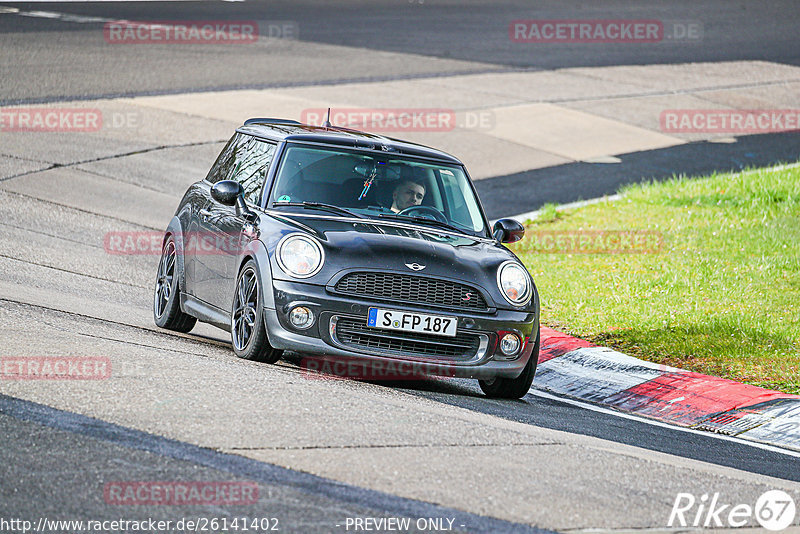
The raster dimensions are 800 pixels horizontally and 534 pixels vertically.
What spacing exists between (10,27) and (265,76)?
6451mm

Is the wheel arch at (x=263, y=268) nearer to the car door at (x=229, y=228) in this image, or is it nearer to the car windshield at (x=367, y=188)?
the car door at (x=229, y=228)

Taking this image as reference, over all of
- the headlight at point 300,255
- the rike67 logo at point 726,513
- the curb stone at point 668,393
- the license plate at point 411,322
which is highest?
the headlight at point 300,255

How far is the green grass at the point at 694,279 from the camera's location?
982 cm

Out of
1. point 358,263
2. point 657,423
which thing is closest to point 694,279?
point 657,423

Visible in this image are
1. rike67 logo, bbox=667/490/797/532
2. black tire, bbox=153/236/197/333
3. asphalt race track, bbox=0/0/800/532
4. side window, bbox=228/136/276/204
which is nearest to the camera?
asphalt race track, bbox=0/0/800/532

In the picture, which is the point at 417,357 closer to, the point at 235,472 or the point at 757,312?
the point at 235,472

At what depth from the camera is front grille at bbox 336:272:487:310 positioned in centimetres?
758

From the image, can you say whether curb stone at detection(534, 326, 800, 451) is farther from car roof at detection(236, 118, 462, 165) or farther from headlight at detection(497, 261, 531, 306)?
car roof at detection(236, 118, 462, 165)

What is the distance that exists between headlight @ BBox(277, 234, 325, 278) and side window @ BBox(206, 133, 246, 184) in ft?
6.27

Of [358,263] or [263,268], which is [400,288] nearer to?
[358,263]

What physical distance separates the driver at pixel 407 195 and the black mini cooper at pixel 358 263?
0.01m

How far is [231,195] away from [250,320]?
3.30ft

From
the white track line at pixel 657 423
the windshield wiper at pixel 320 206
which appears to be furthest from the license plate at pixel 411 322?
the white track line at pixel 657 423

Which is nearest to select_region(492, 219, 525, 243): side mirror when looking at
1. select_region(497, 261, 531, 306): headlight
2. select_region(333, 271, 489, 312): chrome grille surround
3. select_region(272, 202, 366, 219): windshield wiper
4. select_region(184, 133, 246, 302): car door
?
select_region(497, 261, 531, 306): headlight
